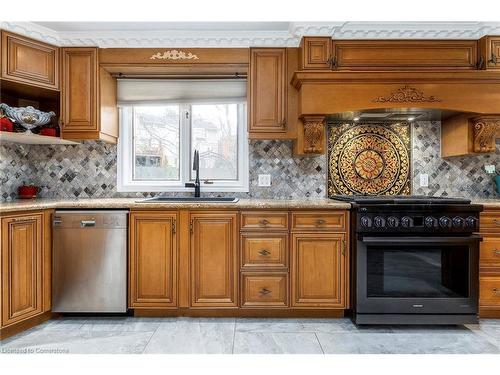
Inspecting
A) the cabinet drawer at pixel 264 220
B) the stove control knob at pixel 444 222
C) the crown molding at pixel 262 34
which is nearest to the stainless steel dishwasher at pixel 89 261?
the cabinet drawer at pixel 264 220

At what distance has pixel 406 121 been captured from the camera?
10.5 feet

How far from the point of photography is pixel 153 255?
2.60 metres

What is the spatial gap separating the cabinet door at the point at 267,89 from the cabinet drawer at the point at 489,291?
199cm

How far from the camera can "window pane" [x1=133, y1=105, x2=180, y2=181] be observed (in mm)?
3350

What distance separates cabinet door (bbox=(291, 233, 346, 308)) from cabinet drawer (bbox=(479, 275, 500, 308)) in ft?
3.54

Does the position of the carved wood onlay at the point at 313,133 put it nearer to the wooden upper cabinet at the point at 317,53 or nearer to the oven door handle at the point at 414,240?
the wooden upper cabinet at the point at 317,53

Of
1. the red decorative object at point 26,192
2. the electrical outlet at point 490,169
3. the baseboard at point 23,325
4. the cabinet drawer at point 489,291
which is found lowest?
the baseboard at point 23,325

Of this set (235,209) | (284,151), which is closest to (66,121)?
(235,209)

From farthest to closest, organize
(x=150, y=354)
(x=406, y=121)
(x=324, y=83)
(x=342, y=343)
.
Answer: (x=406, y=121) → (x=324, y=83) → (x=342, y=343) → (x=150, y=354)

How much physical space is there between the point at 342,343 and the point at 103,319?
5.92 ft

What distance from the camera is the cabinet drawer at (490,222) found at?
8.46 ft

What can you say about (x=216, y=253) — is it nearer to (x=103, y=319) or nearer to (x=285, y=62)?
(x=103, y=319)

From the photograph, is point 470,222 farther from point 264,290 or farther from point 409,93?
point 264,290

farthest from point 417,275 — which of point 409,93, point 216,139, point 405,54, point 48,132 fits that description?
point 48,132
